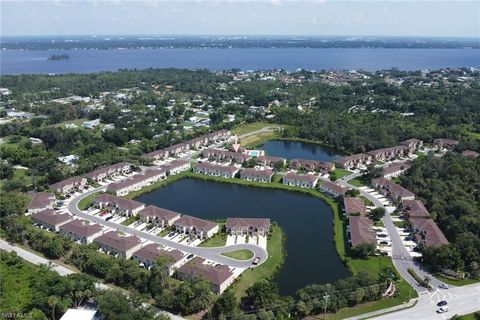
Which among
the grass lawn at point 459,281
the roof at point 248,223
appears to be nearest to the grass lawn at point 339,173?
the roof at point 248,223

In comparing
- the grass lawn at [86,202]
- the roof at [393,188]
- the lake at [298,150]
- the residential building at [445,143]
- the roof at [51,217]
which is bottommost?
the grass lawn at [86,202]

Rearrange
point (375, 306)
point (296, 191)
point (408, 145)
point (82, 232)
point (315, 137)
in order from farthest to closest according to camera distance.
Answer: point (315, 137), point (408, 145), point (296, 191), point (82, 232), point (375, 306)

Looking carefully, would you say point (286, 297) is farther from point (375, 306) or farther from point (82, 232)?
point (82, 232)

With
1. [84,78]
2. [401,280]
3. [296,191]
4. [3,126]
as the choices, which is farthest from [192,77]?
[401,280]

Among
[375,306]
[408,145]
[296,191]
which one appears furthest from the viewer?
[408,145]

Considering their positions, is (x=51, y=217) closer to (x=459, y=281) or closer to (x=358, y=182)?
(x=358, y=182)

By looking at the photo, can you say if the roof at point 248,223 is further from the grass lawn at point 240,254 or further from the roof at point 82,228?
the roof at point 82,228

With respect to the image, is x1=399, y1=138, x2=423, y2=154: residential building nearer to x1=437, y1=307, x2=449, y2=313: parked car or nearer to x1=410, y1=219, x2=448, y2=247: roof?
x1=410, y1=219, x2=448, y2=247: roof
